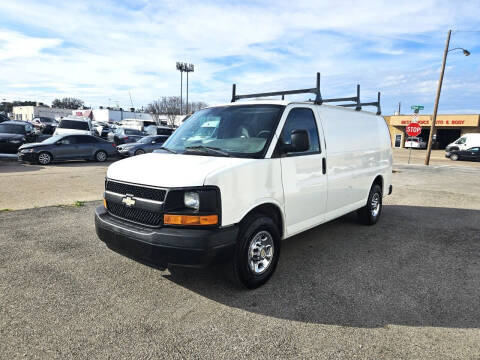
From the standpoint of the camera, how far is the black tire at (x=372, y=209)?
21.0 feet

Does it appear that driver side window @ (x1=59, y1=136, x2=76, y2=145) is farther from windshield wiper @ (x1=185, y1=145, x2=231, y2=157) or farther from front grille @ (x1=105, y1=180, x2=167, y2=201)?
windshield wiper @ (x1=185, y1=145, x2=231, y2=157)

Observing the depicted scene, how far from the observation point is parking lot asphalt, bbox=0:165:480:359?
111 inches

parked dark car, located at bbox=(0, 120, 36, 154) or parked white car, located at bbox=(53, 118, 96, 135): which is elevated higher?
parked white car, located at bbox=(53, 118, 96, 135)

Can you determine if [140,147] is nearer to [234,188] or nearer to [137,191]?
[137,191]

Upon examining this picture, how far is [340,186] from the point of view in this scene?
5.14 m

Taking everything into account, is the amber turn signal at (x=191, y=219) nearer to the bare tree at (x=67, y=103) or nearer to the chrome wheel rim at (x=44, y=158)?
the chrome wheel rim at (x=44, y=158)

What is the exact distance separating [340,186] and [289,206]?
140 cm

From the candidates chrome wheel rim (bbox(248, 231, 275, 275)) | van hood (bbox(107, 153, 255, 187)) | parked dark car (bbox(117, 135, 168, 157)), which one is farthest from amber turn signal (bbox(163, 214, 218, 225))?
parked dark car (bbox(117, 135, 168, 157))

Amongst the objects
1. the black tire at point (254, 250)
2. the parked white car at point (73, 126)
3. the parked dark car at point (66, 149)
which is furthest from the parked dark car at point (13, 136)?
the black tire at point (254, 250)

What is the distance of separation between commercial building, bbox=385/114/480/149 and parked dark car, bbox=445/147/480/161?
16.5 m

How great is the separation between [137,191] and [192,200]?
68 cm

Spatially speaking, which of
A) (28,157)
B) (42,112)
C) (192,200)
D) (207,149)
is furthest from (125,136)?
(42,112)

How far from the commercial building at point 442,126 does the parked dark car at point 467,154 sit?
1654 cm

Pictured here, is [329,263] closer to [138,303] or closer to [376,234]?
[376,234]
